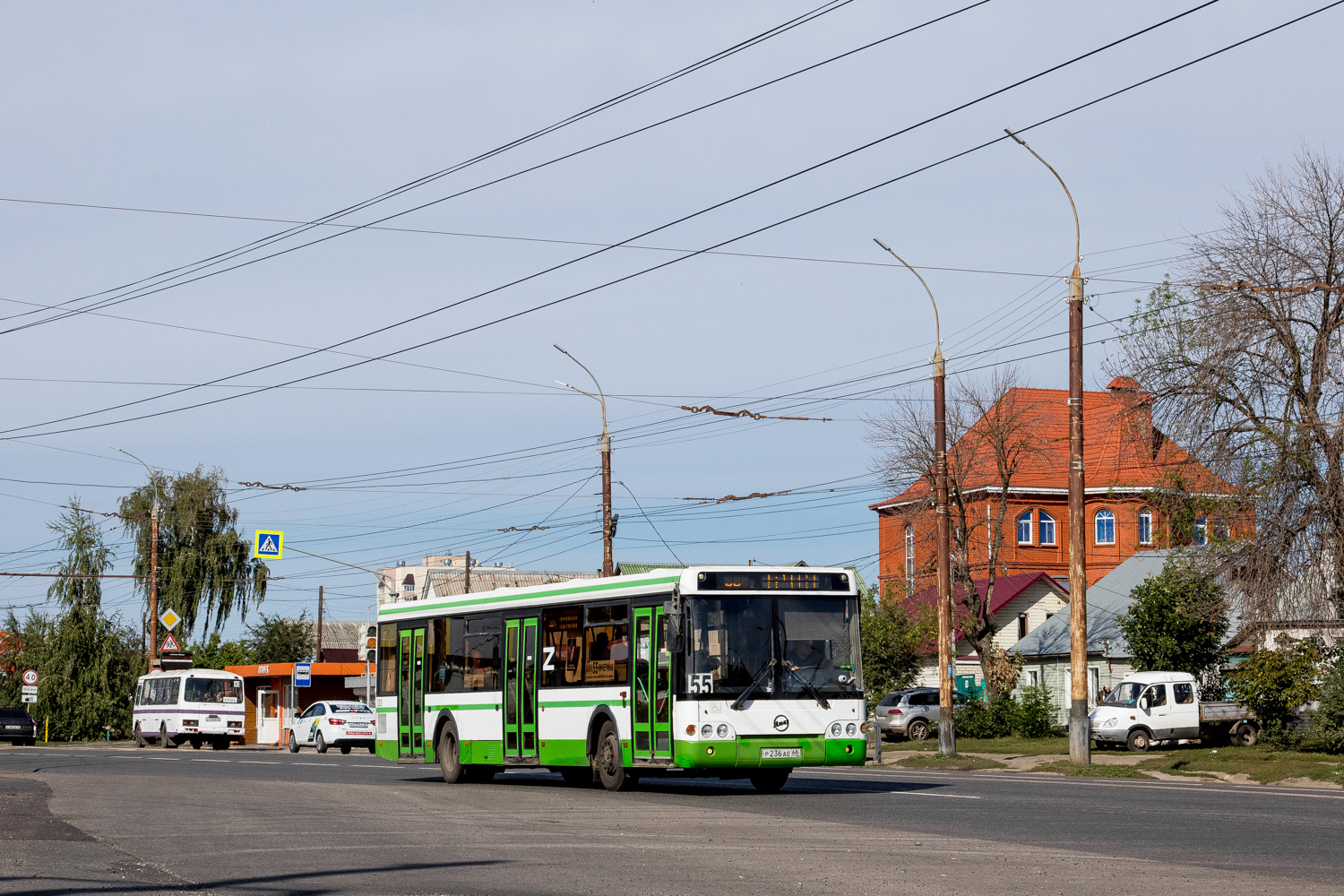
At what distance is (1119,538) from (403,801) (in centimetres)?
6104

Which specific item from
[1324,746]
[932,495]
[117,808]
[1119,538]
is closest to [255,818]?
[117,808]

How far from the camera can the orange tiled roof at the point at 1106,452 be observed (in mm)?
36812

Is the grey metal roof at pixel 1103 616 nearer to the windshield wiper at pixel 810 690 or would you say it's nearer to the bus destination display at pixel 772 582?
the bus destination display at pixel 772 582

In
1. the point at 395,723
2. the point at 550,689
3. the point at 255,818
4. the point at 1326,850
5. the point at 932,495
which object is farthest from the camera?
the point at 932,495

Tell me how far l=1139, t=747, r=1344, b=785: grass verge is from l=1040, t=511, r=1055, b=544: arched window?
1606 inches

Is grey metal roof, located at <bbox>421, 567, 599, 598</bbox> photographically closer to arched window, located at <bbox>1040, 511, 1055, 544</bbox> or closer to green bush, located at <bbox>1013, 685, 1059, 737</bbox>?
arched window, located at <bbox>1040, 511, 1055, 544</bbox>

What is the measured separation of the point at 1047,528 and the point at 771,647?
5863 centimetres

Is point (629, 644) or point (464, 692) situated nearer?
point (629, 644)

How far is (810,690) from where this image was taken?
1973cm

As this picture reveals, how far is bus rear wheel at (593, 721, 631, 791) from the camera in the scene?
20.6 meters

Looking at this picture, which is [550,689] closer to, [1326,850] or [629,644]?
[629,644]

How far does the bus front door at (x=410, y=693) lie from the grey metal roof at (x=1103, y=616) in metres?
32.6

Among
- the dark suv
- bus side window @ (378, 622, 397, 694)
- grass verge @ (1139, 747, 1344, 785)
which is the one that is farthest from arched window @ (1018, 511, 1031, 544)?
bus side window @ (378, 622, 397, 694)

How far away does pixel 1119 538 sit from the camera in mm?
75062
